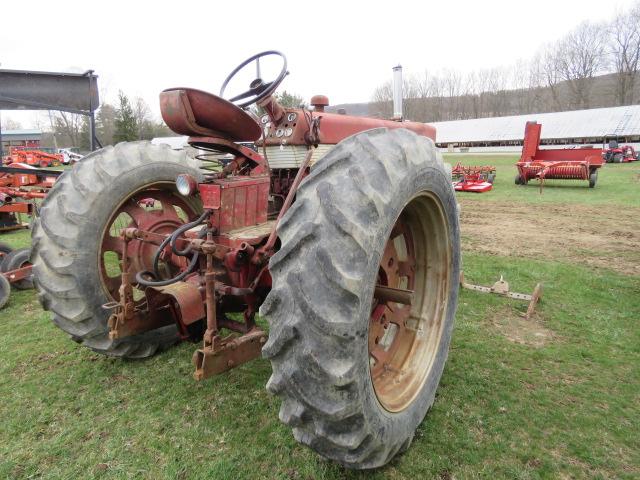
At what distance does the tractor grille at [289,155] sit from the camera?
322cm

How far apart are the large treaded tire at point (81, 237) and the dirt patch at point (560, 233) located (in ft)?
17.6

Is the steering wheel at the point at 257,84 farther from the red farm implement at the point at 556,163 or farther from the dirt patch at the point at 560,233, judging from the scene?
the red farm implement at the point at 556,163

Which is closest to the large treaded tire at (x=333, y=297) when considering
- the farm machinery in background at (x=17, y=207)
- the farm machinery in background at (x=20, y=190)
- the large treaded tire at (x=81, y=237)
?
the large treaded tire at (x=81, y=237)

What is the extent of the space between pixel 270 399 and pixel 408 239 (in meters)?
1.34

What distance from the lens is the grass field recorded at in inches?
87.7

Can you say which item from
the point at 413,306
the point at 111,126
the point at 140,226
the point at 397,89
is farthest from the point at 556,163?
the point at 111,126

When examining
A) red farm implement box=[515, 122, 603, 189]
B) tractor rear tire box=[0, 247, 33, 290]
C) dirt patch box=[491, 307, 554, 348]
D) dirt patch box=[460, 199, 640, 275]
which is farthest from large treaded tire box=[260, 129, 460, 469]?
red farm implement box=[515, 122, 603, 189]

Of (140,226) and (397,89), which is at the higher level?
(397,89)

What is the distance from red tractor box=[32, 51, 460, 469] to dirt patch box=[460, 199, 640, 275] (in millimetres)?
4148

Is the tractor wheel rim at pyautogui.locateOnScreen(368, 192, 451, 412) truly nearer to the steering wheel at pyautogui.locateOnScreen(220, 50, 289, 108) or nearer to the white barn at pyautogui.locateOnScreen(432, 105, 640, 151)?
the steering wheel at pyautogui.locateOnScreen(220, 50, 289, 108)

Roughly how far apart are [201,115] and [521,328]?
319 cm

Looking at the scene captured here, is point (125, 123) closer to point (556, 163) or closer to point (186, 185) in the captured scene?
point (556, 163)

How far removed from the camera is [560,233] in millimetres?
7625

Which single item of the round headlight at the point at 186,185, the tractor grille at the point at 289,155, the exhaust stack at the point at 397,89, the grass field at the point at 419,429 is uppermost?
the exhaust stack at the point at 397,89
